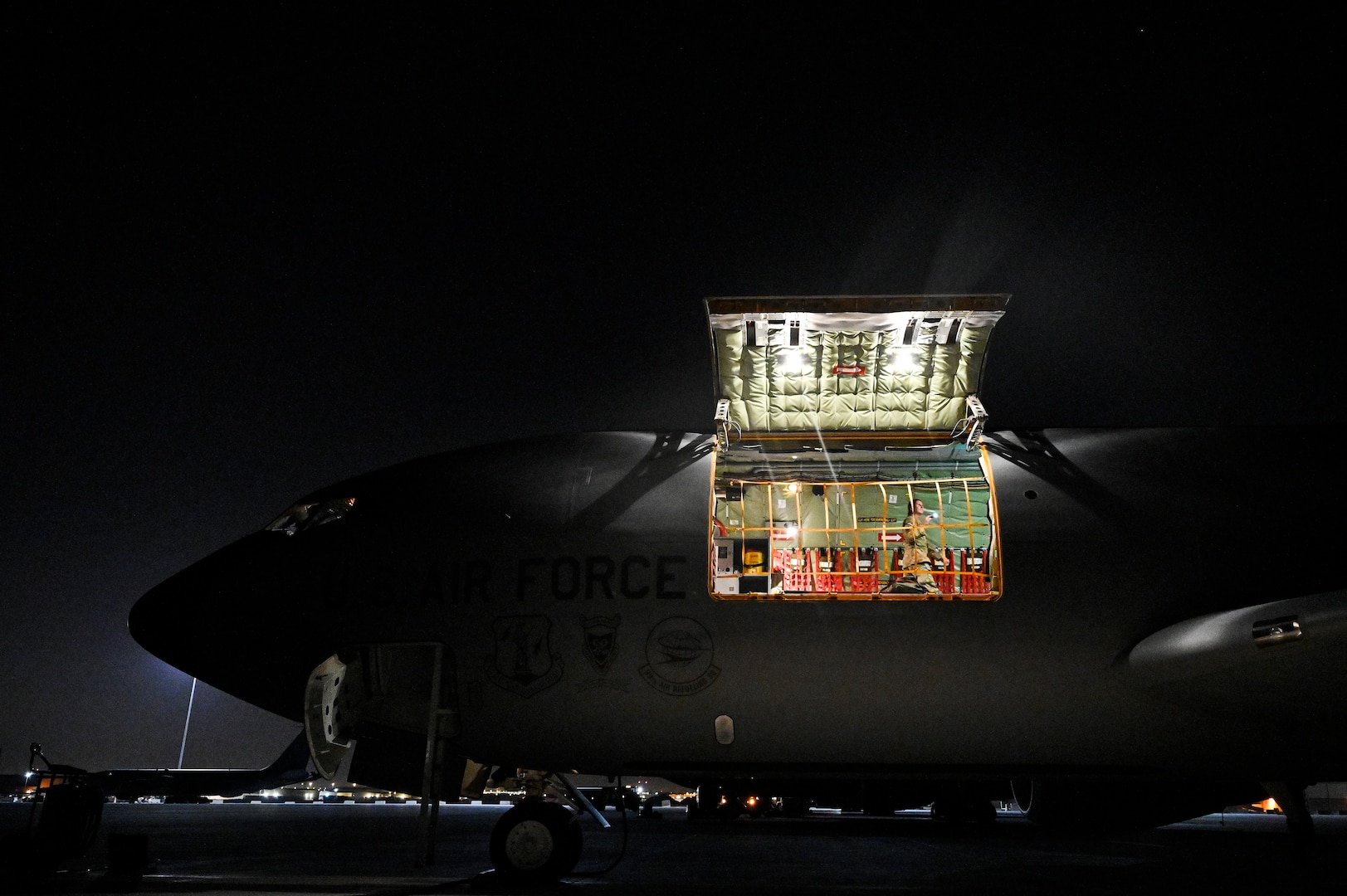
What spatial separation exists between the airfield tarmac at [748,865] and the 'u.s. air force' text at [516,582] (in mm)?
2637

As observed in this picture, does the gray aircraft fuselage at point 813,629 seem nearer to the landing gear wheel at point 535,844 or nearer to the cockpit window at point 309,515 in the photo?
the cockpit window at point 309,515

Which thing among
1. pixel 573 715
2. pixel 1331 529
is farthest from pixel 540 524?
pixel 1331 529

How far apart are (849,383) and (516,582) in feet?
13.0

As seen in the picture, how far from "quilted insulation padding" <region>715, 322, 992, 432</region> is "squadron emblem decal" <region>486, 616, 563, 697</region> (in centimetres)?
311

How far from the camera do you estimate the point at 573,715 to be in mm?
9273

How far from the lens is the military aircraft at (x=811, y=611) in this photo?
350 inches

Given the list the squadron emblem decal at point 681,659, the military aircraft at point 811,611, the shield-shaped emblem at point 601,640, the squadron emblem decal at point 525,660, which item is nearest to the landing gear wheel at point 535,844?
the military aircraft at point 811,611

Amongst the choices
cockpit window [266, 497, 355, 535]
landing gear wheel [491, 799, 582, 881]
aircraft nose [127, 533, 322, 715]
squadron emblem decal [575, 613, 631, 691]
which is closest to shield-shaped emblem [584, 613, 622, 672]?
squadron emblem decal [575, 613, 631, 691]

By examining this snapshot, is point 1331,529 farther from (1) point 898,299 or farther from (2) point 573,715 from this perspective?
(2) point 573,715

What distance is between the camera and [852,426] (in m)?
10.6

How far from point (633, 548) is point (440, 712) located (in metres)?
2.45

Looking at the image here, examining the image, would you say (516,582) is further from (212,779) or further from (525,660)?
(212,779)

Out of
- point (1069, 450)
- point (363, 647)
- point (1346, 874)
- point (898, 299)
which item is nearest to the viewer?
point (898, 299)

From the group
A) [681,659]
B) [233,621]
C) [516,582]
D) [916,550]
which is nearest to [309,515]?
[233,621]
